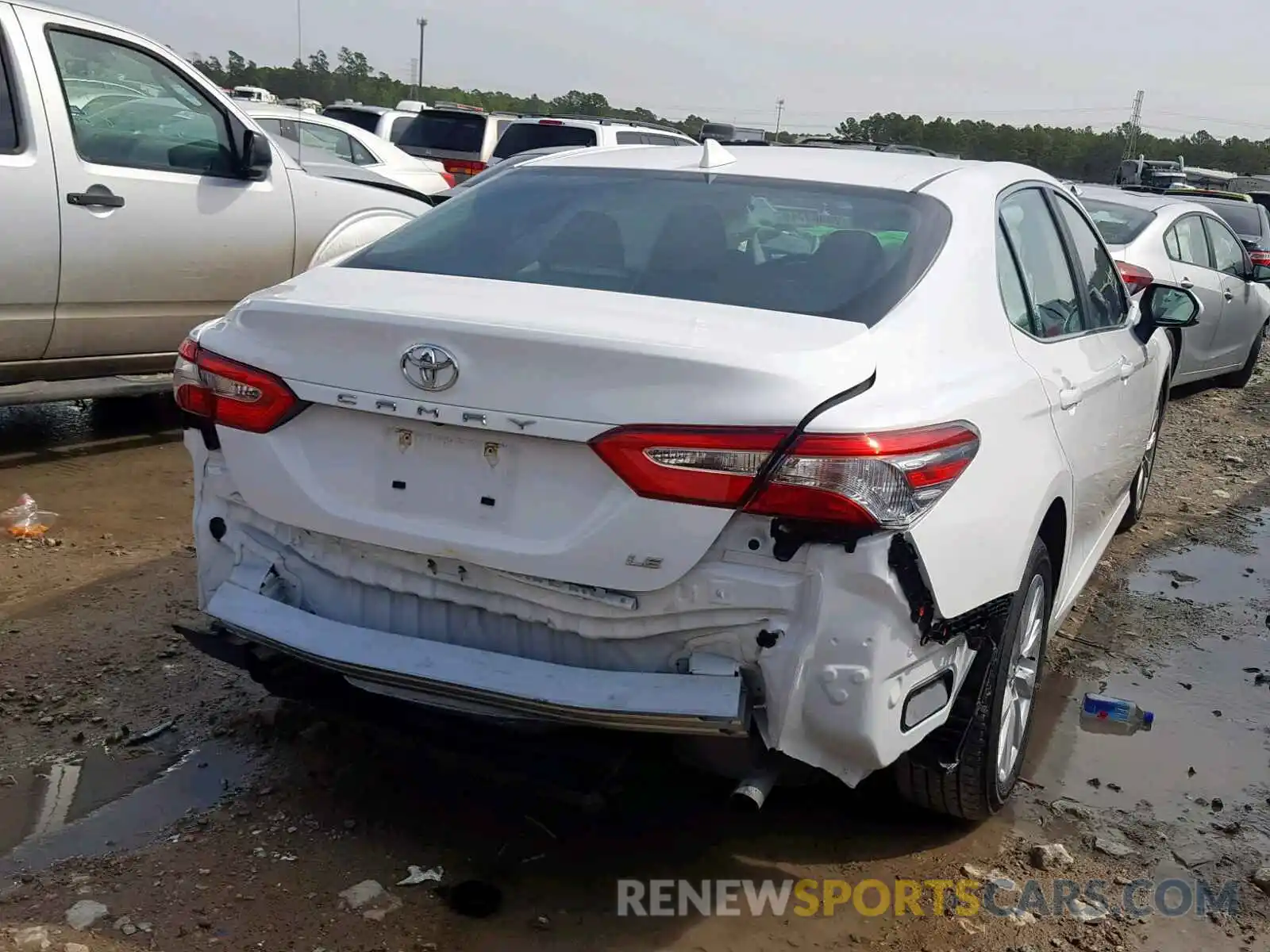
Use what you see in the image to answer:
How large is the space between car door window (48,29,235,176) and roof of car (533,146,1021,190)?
2816 mm

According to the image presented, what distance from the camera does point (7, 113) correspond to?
537 cm

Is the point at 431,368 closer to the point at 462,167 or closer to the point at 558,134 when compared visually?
the point at 558,134

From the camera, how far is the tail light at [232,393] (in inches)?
109

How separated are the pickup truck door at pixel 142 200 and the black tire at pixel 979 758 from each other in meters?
4.36

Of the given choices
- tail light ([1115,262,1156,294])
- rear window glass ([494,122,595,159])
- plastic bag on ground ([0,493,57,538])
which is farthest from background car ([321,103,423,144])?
plastic bag on ground ([0,493,57,538])

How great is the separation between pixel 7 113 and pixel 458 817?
13.0 ft

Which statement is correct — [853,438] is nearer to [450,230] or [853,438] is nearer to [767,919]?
[767,919]

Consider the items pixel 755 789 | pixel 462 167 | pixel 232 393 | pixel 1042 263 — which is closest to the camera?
→ pixel 755 789

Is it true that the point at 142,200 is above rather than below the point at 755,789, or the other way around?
above

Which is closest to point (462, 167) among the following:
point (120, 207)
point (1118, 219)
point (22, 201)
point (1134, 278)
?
point (1118, 219)

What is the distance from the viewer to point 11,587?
4.38 metres

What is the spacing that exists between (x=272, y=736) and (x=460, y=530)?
1.24m

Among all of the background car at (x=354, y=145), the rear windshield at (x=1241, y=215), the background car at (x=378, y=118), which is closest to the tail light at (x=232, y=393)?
the background car at (x=354, y=145)

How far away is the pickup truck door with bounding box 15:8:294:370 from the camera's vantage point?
5.58 metres
